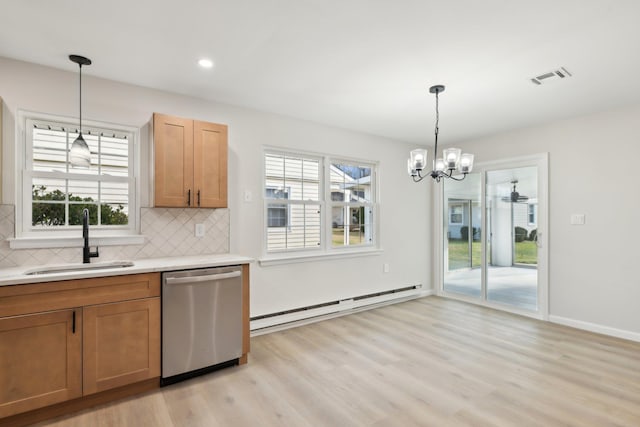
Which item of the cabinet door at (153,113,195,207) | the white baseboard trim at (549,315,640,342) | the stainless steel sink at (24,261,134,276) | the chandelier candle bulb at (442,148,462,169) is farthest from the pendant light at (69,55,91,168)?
the white baseboard trim at (549,315,640,342)

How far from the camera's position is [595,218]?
372cm

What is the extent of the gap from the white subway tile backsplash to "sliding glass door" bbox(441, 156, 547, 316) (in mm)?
3564

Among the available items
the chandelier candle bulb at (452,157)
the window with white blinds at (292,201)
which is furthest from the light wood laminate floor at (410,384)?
the chandelier candle bulb at (452,157)

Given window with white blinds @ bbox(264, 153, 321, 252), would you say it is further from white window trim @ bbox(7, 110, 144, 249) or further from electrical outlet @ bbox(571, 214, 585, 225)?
electrical outlet @ bbox(571, 214, 585, 225)

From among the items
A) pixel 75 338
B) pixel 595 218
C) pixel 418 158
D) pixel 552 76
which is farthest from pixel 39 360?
pixel 595 218

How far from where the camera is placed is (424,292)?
5277mm

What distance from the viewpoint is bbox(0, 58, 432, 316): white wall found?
2596 millimetres

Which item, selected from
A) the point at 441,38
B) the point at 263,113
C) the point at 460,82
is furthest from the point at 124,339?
the point at 460,82

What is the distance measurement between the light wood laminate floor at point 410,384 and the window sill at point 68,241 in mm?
1245

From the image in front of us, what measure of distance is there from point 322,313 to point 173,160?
245 centimetres

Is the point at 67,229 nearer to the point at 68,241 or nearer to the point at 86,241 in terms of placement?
the point at 68,241

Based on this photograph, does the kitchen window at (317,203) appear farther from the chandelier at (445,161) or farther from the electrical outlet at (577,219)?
the electrical outlet at (577,219)

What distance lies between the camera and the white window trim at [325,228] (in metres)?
3.72

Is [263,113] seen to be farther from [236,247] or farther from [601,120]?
[601,120]
